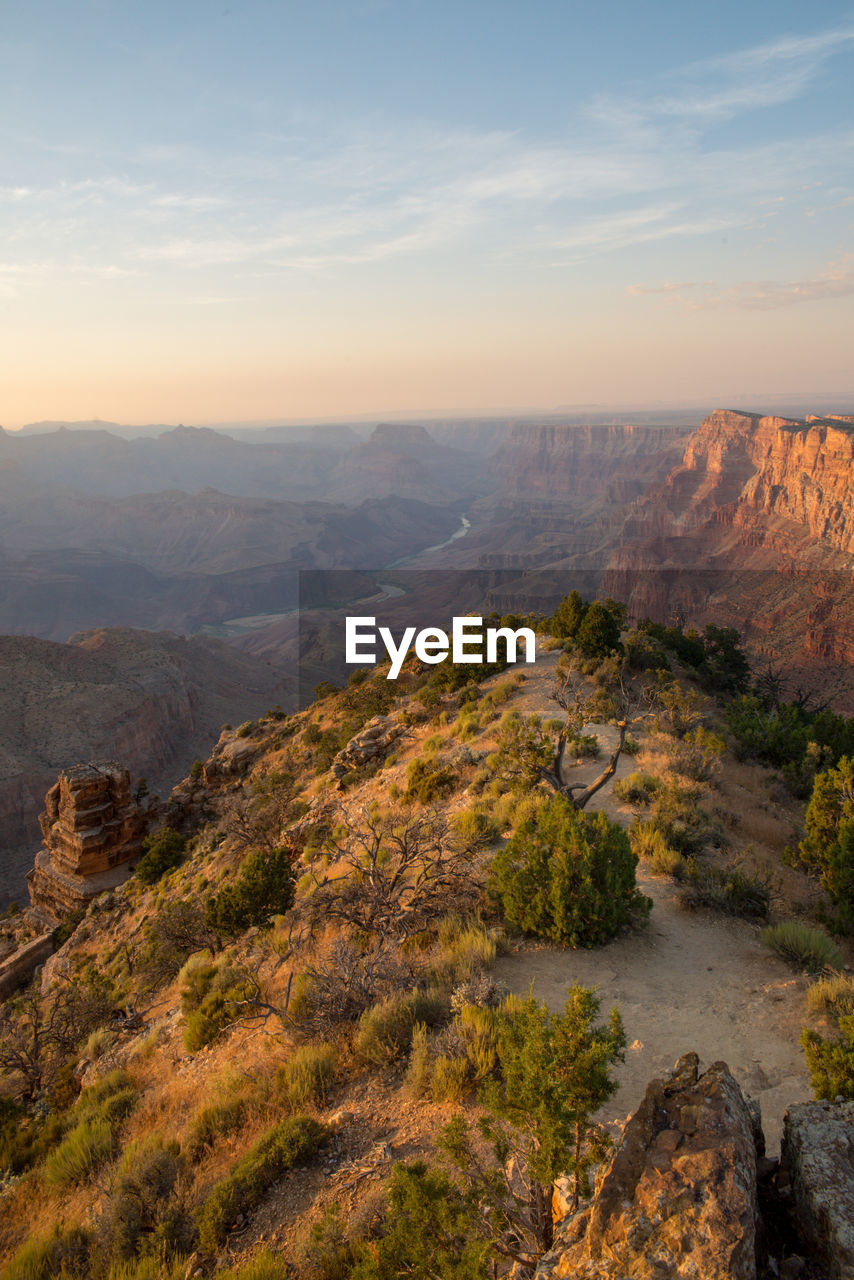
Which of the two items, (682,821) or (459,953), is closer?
(459,953)

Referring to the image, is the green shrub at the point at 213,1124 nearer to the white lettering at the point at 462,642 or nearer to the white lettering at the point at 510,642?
the white lettering at the point at 462,642

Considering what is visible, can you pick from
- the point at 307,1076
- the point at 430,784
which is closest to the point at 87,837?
the point at 430,784

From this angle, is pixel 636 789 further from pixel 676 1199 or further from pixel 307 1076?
pixel 676 1199

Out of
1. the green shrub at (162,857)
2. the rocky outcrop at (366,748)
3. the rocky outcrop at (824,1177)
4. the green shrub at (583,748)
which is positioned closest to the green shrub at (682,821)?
the green shrub at (583,748)

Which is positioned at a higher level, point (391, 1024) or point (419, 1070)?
point (419, 1070)

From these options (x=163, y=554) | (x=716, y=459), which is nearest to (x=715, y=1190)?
(x=716, y=459)

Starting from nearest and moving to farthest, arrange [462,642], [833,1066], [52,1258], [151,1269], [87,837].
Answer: [833,1066] < [151,1269] < [52,1258] < [462,642] < [87,837]
